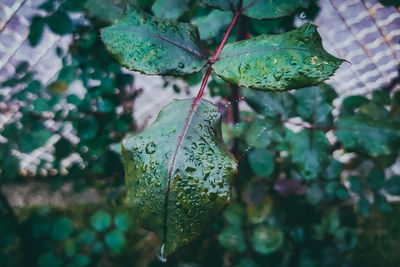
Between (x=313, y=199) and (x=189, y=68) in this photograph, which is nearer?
(x=189, y=68)

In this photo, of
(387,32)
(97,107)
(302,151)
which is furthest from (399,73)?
(97,107)

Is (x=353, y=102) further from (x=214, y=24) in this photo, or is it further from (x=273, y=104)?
(x=214, y=24)

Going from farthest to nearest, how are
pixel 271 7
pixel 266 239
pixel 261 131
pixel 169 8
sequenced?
pixel 266 239 → pixel 261 131 → pixel 169 8 → pixel 271 7

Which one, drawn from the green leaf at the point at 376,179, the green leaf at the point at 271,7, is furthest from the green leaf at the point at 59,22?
the green leaf at the point at 376,179

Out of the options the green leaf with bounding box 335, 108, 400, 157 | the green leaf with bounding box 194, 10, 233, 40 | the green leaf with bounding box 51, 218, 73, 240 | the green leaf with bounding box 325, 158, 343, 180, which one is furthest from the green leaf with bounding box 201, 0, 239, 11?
the green leaf with bounding box 51, 218, 73, 240

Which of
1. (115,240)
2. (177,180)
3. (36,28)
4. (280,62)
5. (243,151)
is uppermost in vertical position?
(280,62)

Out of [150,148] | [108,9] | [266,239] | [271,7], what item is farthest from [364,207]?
[108,9]

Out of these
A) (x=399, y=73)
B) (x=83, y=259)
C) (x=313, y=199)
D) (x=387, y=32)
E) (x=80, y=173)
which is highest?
(x=387, y=32)

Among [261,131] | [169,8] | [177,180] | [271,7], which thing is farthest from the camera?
[261,131]

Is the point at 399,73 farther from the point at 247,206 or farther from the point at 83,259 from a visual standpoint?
the point at 83,259
